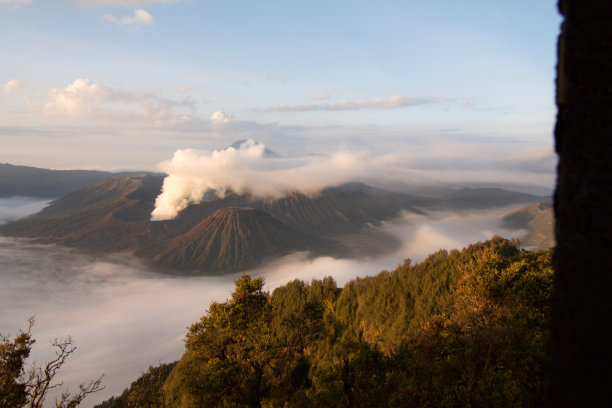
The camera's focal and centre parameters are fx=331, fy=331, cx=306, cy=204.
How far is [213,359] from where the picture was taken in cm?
1955

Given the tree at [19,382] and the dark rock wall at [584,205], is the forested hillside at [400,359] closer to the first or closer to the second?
the tree at [19,382]

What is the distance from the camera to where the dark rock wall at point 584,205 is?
3686 mm

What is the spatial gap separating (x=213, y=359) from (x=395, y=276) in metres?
60.9

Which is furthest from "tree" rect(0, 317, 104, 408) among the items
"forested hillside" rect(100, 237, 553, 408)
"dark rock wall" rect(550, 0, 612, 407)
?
"dark rock wall" rect(550, 0, 612, 407)

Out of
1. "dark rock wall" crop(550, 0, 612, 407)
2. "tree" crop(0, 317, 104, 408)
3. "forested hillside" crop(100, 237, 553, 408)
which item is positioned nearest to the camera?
"dark rock wall" crop(550, 0, 612, 407)

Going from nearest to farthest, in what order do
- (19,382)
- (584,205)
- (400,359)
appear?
(584,205), (400,359), (19,382)

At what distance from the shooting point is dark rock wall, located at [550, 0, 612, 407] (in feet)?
12.1

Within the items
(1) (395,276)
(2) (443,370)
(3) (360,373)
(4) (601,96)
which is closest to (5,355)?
(3) (360,373)

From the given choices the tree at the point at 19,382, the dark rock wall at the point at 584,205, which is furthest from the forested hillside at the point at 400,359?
the dark rock wall at the point at 584,205

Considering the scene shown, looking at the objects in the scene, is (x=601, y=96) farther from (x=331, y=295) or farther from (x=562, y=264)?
(x=331, y=295)

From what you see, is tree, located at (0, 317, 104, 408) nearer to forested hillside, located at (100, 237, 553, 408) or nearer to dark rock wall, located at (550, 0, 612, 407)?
forested hillside, located at (100, 237, 553, 408)

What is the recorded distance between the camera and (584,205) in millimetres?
3842

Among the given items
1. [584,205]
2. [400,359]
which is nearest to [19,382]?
[400,359]

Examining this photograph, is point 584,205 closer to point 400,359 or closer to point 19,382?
point 400,359
